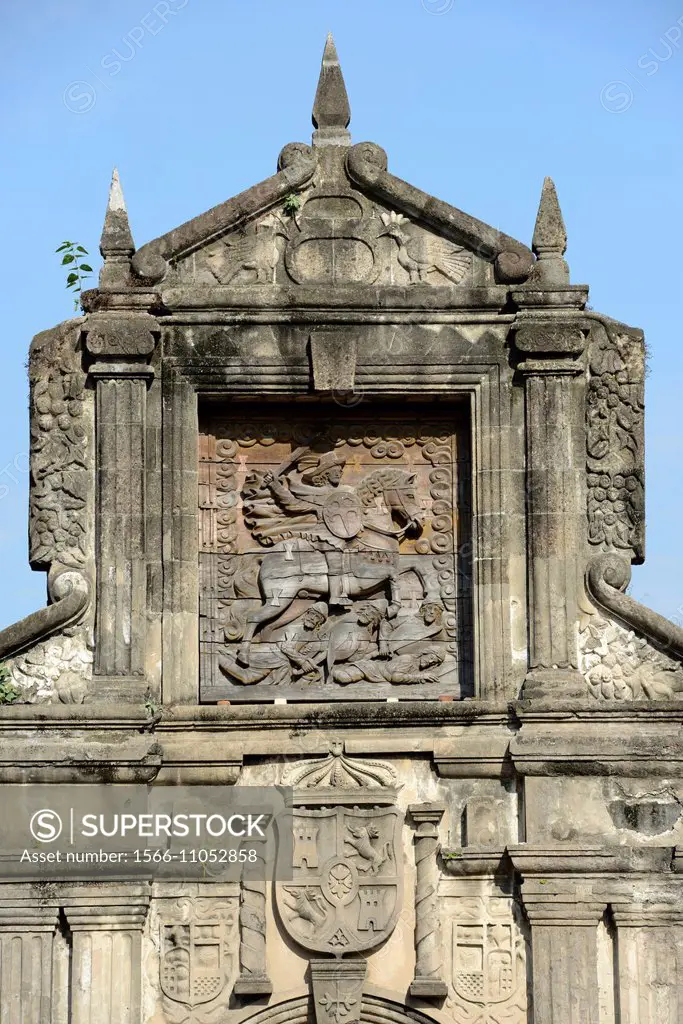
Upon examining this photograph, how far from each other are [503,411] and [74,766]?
376 centimetres

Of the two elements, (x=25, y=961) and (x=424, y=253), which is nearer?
(x=25, y=961)

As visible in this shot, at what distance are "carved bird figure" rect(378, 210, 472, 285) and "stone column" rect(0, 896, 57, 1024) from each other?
4976 millimetres

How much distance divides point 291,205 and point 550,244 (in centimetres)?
181

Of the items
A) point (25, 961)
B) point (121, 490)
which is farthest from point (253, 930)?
point (121, 490)

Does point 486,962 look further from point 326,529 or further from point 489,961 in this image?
point 326,529

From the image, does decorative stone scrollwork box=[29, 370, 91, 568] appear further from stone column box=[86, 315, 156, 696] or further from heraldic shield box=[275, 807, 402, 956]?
heraldic shield box=[275, 807, 402, 956]

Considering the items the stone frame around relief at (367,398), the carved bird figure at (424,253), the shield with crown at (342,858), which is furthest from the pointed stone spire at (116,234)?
the shield with crown at (342,858)

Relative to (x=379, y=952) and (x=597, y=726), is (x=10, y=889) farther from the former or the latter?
(x=597, y=726)

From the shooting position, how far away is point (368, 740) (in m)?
14.9

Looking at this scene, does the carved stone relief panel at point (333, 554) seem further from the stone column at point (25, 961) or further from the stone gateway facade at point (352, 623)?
the stone column at point (25, 961)

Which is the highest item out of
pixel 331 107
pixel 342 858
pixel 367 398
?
pixel 331 107

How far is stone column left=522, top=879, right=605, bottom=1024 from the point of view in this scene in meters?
14.5

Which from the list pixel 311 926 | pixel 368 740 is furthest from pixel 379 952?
pixel 368 740

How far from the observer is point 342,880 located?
14.7 metres
